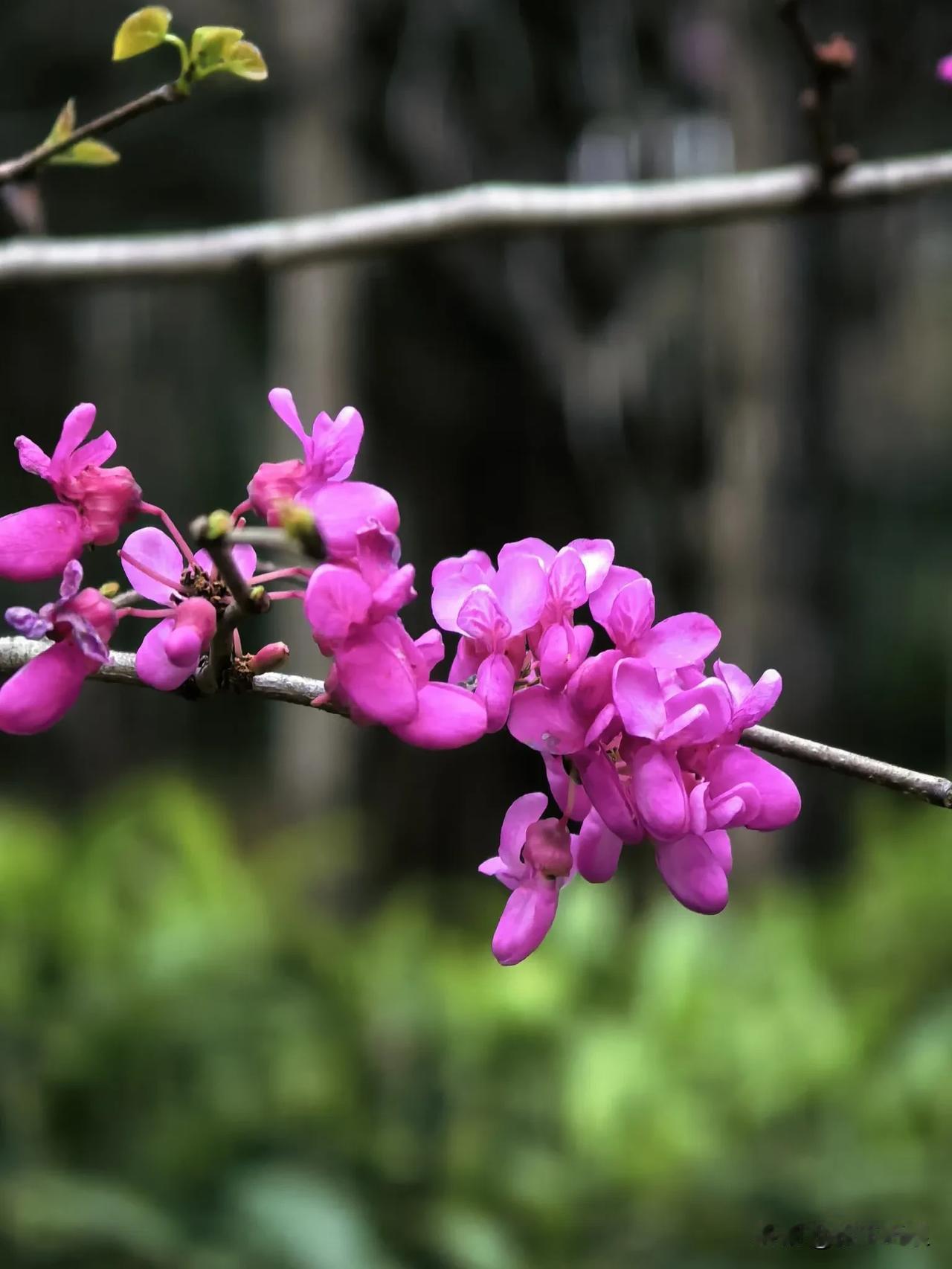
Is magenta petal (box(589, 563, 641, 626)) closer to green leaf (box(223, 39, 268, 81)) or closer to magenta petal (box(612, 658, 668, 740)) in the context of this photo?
magenta petal (box(612, 658, 668, 740))

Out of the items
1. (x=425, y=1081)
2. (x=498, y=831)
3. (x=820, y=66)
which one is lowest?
(x=498, y=831)

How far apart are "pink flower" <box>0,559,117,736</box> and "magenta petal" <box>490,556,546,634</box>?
0.19 meters

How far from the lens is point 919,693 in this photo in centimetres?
781

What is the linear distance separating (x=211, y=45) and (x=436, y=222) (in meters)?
0.61

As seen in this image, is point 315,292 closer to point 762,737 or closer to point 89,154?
point 89,154

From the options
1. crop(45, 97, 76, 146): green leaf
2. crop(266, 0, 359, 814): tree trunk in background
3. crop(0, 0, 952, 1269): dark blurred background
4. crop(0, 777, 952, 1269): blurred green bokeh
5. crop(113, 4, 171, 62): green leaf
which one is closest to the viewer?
crop(113, 4, 171, 62): green leaf

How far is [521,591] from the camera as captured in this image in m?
0.67

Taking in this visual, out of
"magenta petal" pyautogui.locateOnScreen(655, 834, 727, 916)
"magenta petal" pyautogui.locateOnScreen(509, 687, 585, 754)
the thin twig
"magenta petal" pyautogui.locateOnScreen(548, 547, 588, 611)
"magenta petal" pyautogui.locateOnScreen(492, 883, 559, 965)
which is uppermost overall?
the thin twig

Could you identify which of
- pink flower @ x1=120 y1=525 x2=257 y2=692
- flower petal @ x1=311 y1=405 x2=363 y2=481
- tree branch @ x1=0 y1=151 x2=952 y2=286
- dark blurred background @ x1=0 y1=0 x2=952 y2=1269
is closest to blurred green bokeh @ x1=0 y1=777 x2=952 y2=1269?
dark blurred background @ x1=0 y1=0 x2=952 y2=1269

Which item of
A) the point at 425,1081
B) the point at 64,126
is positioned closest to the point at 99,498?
the point at 64,126

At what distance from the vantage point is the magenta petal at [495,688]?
2.11 ft

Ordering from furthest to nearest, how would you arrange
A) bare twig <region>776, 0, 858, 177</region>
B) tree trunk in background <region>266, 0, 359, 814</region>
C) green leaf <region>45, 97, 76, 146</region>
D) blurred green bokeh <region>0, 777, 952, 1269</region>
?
tree trunk in background <region>266, 0, 359, 814</region> < blurred green bokeh <region>0, 777, 952, 1269</region> < bare twig <region>776, 0, 858, 177</region> < green leaf <region>45, 97, 76, 146</region>

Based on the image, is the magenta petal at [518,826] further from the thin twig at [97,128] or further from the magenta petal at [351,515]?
the thin twig at [97,128]

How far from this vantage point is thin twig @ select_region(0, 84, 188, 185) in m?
0.88
